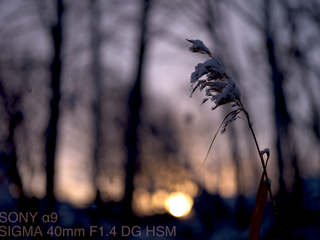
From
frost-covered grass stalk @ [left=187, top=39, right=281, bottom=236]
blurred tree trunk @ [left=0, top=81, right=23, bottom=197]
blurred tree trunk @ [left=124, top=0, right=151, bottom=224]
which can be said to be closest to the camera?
frost-covered grass stalk @ [left=187, top=39, right=281, bottom=236]

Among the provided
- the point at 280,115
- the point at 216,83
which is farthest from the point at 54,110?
the point at 280,115

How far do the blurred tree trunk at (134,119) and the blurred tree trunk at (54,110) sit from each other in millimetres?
1487

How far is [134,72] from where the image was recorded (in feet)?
15.9

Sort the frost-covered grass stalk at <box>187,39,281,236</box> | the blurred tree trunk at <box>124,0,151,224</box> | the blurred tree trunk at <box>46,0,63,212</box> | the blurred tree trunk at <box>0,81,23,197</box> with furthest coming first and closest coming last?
the blurred tree trunk at <box>0,81,23,197</box>, the blurred tree trunk at <box>124,0,151,224</box>, the blurred tree trunk at <box>46,0,63,212</box>, the frost-covered grass stalk at <box>187,39,281,236</box>

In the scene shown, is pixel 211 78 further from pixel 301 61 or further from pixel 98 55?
pixel 301 61

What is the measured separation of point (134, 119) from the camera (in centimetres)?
455

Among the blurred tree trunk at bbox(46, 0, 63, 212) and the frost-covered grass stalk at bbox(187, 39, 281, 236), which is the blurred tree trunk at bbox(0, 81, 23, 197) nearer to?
the blurred tree trunk at bbox(46, 0, 63, 212)

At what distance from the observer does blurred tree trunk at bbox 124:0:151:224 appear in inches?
167

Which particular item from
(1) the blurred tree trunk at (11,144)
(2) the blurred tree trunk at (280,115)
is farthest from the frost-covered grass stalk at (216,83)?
(1) the blurred tree trunk at (11,144)

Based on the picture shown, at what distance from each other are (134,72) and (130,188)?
108 inches

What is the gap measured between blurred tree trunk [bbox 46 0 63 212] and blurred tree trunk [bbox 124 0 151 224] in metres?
1.49

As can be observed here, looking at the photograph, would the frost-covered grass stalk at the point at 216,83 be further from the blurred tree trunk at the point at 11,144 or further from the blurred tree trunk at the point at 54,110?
the blurred tree trunk at the point at 11,144

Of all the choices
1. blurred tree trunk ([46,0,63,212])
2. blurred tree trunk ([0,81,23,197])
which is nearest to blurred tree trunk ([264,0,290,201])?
blurred tree trunk ([46,0,63,212])

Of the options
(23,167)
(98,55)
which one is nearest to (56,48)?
(98,55)
